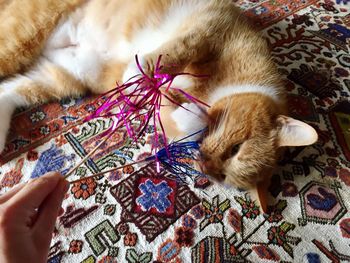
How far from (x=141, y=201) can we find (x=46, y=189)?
0.54 metres

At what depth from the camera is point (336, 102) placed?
1.50 metres

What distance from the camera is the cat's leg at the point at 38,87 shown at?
1.38 m

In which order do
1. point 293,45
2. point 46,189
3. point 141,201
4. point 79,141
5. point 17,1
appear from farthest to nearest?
point 293,45 → point 17,1 → point 79,141 → point 141,201 → point 46,189

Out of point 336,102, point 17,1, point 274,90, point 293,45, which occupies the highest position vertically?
point 17,1

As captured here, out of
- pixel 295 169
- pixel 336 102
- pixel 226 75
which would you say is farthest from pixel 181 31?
pixel 336 102

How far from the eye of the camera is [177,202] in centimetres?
117

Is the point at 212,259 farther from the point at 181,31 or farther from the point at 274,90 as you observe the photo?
the point at 181,31

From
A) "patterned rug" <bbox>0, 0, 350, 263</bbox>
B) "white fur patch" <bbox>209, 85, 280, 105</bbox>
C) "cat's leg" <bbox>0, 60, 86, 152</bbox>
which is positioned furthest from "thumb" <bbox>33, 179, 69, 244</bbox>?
"cat's leg" <bbox>0, 60, 86, 152</bbox>

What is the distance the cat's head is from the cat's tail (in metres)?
0.84

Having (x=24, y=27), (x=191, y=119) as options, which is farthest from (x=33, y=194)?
(x=24, y=27)

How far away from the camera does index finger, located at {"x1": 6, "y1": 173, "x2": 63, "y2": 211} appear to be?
1.97 ft

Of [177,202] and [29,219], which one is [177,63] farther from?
[29,219]

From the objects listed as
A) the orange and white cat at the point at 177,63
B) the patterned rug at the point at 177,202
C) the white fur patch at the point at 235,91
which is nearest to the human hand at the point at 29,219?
the patterned rug at the point at 177,202

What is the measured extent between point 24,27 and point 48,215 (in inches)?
40.2
